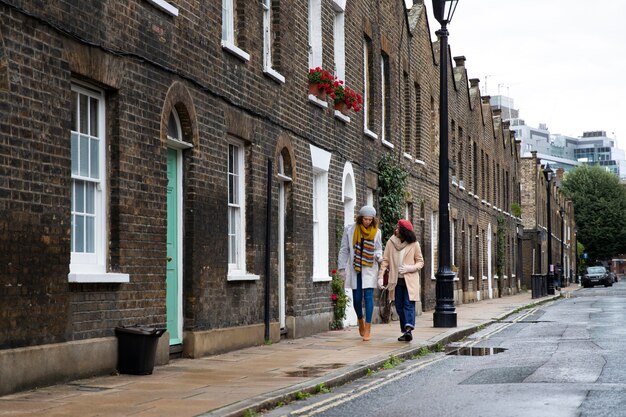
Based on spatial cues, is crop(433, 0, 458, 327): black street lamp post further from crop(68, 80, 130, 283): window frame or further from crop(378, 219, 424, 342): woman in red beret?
crop(68, 80, 130, 283): window frame

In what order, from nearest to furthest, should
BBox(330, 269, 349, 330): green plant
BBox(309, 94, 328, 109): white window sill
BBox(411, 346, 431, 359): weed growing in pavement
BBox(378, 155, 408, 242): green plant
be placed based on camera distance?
1. BBox(411, 346, 431, 359): weed growing in pavement
2. BBox(309, 94, 328, 109): white window sill
3. BBox(330, 269, 349, 330): green plant
4. BBox(378, 155, 408, 242): green plant

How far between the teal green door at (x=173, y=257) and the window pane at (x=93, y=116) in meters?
1.83

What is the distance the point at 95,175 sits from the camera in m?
10.3

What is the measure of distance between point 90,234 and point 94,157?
802 mm

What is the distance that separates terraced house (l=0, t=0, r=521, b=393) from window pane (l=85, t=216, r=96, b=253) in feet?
0.06

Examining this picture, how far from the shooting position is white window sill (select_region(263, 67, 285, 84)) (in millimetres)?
15055

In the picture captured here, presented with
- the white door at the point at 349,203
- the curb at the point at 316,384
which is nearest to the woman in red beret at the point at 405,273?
the curb at the point at 316,384

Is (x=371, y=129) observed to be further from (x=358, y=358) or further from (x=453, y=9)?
(x=358, y=358)

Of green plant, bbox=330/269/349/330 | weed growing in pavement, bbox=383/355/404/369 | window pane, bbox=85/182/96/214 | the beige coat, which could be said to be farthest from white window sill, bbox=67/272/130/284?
green plant, bbox=330/269/349/330

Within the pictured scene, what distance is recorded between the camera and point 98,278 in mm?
9844

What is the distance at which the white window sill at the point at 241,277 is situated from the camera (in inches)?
529

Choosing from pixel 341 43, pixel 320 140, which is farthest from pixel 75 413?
pixel 341 43

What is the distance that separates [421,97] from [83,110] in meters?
18.6

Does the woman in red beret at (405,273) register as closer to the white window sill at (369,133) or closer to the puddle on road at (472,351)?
the puddle on road at (472,351)
